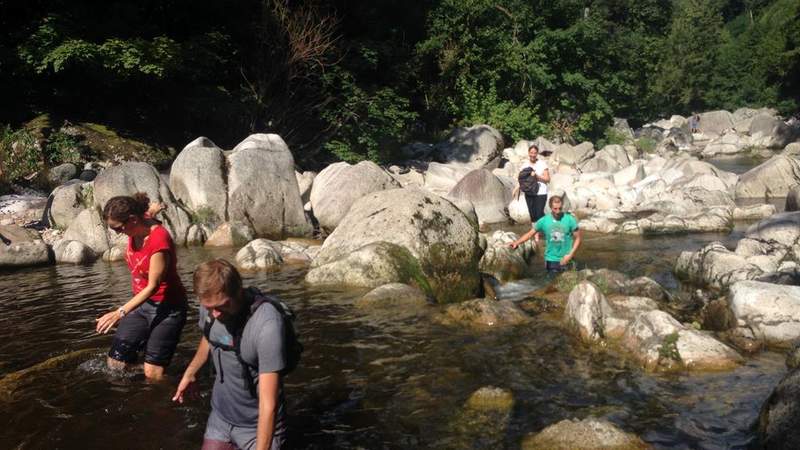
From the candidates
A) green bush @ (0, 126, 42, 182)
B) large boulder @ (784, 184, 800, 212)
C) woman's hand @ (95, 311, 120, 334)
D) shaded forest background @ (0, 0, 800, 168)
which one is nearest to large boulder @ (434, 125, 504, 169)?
shaded forest background @ (0, 0, 800, 168)

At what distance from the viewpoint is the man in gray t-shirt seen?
3.99 m

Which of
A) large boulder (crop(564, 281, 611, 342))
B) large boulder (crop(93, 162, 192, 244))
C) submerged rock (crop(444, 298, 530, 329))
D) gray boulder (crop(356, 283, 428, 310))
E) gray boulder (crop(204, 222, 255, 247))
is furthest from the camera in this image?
large boulder (crop(93, 162, 192, 244))

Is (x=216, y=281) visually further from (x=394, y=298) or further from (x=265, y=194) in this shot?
(x=265, y=194)

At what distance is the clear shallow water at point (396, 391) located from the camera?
19.4 ft

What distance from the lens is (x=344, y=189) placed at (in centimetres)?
1855

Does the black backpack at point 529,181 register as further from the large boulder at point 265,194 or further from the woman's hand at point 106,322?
the woman's hand at point 106,322

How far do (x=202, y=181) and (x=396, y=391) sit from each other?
13154 mm

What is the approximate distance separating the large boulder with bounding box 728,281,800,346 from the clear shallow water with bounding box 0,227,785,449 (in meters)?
0.46

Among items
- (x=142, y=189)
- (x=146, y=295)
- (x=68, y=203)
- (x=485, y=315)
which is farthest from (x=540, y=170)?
(x=68, y=203)

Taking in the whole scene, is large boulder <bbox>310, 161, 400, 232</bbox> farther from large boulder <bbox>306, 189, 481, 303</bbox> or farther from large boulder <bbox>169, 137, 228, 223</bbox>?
large boulder <bbox>306, 189, 481, 303</bbox>

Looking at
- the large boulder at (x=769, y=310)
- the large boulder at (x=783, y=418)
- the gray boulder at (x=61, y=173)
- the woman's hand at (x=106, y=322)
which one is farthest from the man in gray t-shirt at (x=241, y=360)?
the gray boulder at (x=61, y=173)

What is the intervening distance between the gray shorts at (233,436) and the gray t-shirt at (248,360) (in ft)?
0.11

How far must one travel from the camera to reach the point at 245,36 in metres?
26.7

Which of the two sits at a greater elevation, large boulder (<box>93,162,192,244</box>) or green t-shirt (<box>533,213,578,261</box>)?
large boulder (<box>93,162,192,244</box>)
